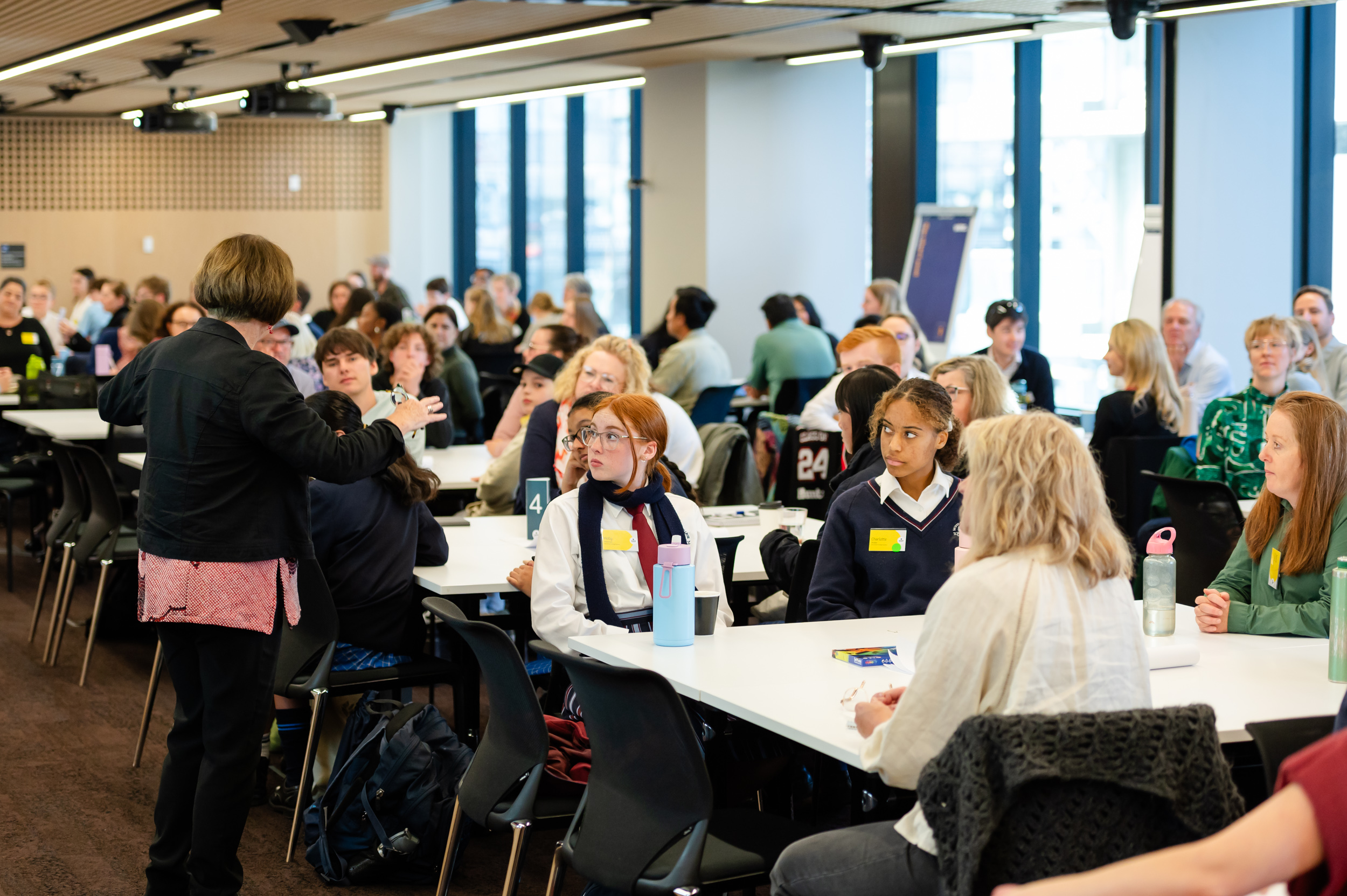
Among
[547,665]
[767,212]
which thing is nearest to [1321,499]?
[547,665]

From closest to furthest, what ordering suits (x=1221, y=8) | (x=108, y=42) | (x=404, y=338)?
(x=404, y=338) → (x=1221, y=8) → (x=108, y=42)

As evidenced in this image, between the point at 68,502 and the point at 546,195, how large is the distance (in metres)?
9.85

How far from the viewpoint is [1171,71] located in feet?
26.1

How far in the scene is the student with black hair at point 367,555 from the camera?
12.6 ft

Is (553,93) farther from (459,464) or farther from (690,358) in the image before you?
(459,464)

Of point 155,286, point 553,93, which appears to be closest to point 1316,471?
point 155,286

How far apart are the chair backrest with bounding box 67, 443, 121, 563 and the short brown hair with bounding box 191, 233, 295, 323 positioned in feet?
8.62

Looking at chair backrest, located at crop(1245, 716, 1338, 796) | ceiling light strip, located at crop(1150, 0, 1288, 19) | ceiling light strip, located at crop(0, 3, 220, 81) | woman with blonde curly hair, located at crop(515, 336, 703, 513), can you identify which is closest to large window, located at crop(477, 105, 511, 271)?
ceiling light strip, located at crop(0, 3, 220, 81)

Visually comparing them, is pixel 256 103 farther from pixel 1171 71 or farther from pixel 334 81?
pixel 1171 71

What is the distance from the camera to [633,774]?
2.47 meters

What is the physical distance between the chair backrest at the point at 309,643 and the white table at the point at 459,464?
66.0 inches

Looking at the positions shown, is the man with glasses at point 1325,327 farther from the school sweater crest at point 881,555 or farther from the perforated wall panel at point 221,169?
the perforated wall panel at point 221,169

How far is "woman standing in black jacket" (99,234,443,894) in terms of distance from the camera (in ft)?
9.68

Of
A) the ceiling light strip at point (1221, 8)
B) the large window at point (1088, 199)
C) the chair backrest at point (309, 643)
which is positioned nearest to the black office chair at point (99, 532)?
the chair backrest at point (309, 643)
